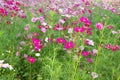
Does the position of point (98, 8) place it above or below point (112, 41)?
below

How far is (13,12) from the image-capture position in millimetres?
4598

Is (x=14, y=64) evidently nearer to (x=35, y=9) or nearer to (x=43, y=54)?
(x=43, y=54)

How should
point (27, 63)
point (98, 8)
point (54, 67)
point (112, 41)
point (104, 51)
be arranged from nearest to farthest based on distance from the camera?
1. point (54, 67)
2. point (27, 63)
3. point (104, 51)
4. point (112, 41)
5. point (98, 8)

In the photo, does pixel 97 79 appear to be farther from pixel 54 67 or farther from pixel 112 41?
pixel 112 41

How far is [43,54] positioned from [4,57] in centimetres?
55

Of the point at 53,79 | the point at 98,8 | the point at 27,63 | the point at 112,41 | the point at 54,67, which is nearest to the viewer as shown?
the point at 53,79

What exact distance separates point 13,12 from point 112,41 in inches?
66.1

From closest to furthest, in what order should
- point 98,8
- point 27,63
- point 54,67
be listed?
1. point 54,67
2. point 27,63
3. point 98,8

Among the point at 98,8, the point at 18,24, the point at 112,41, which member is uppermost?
the point at 18,24

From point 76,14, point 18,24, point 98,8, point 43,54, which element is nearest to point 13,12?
point 18,24

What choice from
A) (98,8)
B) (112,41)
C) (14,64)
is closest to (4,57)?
(14,64)

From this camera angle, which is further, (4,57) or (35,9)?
(35,9)

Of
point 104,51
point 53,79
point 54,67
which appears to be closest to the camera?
point 53,79

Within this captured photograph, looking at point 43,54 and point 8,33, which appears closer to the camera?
point 43,54
